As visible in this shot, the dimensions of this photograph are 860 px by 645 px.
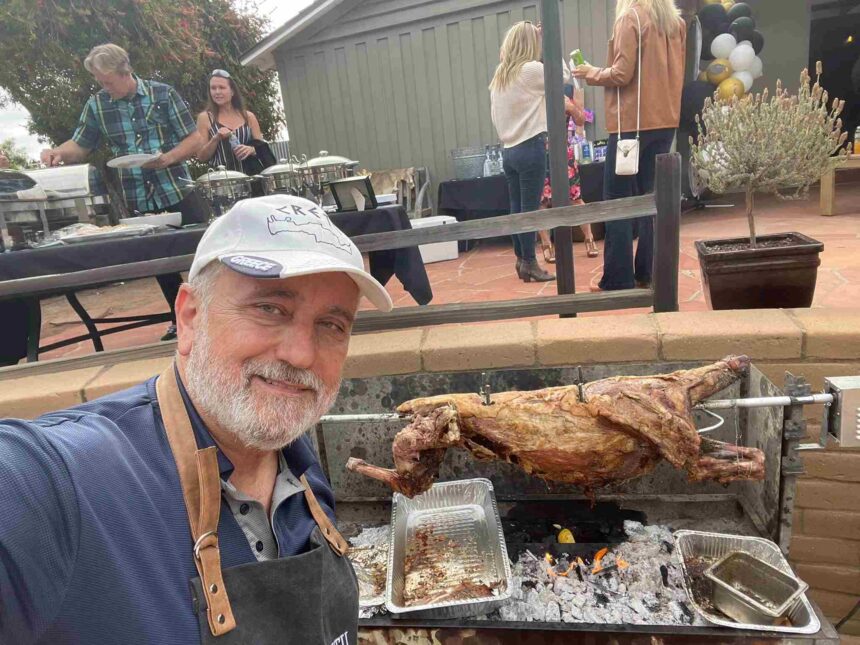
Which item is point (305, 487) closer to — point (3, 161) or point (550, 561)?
point (550, 561)

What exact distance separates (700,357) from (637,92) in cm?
250

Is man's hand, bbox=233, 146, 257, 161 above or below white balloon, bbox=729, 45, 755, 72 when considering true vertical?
below

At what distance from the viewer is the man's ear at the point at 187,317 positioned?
1284mm

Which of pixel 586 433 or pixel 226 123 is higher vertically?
pixel 226 123

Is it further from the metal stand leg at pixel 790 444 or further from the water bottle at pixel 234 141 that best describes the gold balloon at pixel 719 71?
the metal stand leg at pixel 790 444

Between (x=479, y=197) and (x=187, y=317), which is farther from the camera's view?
(x=479, y=197)

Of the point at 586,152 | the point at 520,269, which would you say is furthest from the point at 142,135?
the point at 586,152

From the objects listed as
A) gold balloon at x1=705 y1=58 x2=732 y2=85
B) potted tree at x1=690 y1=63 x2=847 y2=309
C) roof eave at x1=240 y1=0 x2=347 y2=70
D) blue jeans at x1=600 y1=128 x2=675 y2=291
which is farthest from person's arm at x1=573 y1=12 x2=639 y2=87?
roof eave at x1=240 y1=0 x2=347 y2=70

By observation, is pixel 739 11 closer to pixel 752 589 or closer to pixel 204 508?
pixel 752 589

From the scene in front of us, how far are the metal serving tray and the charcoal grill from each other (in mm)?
152

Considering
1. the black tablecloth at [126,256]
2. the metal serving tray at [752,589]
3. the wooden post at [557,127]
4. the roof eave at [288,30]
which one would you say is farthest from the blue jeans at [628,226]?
the roof eave at [288,30]

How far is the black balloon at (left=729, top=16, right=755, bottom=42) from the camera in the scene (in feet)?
24.3

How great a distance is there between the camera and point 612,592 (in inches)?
82.0

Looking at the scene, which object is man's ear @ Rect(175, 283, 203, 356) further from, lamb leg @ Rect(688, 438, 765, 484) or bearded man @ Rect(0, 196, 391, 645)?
lamb leg @ Rect(688, 438, 765, 484)
